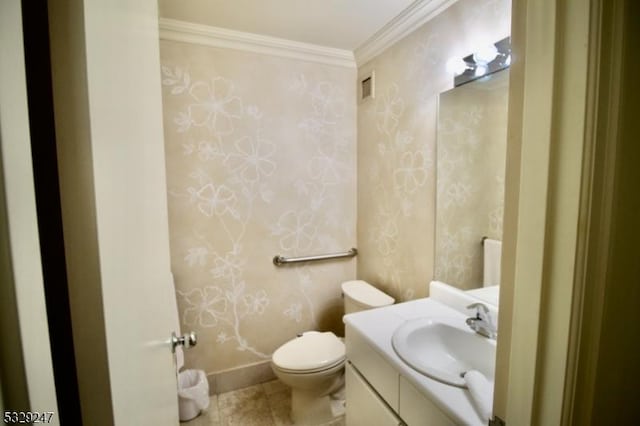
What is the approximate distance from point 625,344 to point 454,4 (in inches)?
57.9

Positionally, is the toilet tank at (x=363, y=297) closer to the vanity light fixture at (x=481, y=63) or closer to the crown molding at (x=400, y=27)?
the vanity light fixture at (x=481, y=63)

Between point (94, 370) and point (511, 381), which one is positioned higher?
point (94, 370)

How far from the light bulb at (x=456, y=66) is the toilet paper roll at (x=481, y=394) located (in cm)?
124

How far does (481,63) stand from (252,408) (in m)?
2.28

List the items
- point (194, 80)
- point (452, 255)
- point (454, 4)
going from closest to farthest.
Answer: point (454, 4), point (452, 255), point (194, 80)

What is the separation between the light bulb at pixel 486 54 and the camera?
1.15 m

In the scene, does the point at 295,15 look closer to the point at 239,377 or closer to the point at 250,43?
the point at 250,43

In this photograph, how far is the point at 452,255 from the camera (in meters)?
1.45

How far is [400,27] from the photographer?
1.63 m

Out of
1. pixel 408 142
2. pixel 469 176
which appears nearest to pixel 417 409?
pixel 469 176

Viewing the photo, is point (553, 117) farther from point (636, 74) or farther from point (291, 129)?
point (291, 129)

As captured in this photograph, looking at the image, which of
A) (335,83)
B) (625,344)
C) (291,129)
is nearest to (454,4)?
(335,83)

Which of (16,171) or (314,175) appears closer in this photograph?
(16,171)

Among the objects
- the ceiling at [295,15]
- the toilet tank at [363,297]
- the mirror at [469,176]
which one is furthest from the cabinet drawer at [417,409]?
the ceiling at [295,15]
